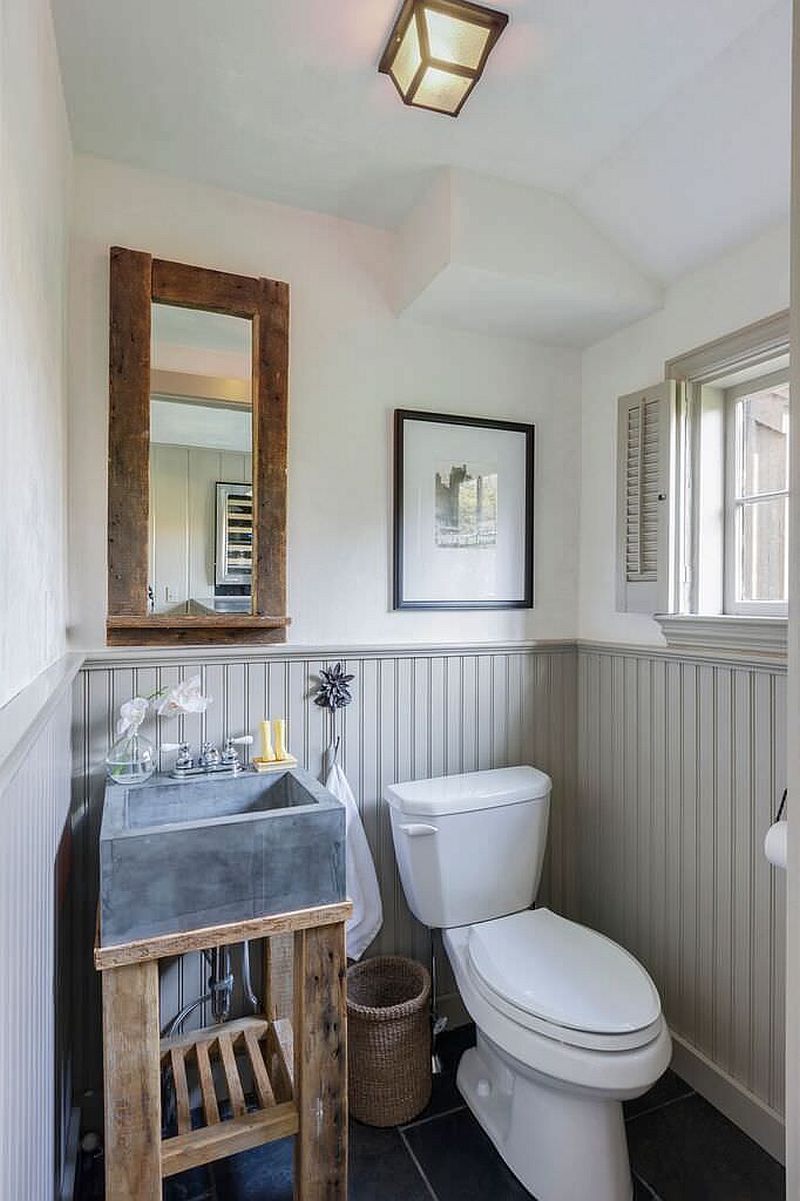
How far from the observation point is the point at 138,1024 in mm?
1238

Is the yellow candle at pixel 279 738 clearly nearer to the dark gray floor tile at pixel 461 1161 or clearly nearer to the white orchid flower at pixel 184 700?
the white orchid flower at pixel 184 700

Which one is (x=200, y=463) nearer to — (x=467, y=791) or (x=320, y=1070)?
(x=467, y=791)

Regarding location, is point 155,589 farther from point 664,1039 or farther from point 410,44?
point 664,1039

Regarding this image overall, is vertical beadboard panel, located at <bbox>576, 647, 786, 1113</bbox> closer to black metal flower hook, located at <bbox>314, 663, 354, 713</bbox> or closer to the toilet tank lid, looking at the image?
the toilet tank lid

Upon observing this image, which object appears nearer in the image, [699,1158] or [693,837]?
[699,1158]

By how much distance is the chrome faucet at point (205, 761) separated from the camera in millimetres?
1685

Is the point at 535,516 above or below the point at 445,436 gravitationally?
below

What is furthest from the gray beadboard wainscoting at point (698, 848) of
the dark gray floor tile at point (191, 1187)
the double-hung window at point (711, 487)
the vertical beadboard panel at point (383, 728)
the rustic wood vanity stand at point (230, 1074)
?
the dark gray floor tile at point (191, 1187)

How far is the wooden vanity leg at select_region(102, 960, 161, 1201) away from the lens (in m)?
1.22

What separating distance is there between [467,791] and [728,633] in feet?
2.62

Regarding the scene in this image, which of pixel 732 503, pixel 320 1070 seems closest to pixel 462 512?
pixel 732 503

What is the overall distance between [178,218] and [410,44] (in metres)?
0.76

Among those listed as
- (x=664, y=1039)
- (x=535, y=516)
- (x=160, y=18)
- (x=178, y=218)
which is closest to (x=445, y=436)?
(x=535, y=516)

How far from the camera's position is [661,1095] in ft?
5.92
